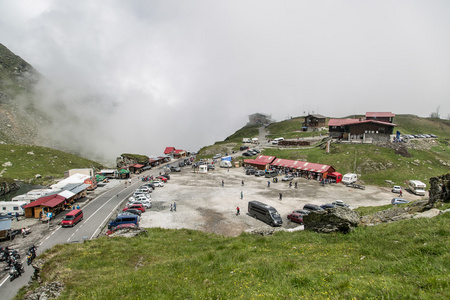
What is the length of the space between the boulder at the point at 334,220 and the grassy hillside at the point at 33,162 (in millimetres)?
77520

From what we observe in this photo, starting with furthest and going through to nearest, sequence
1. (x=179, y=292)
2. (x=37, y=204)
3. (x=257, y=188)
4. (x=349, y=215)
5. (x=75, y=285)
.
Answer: (x=257, y=188) < (x=37, y=204) < (x=349, y=215) < (x=75, y=285) < (x=179, y=292)

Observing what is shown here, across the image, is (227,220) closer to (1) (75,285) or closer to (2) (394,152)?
(1) (75,285)

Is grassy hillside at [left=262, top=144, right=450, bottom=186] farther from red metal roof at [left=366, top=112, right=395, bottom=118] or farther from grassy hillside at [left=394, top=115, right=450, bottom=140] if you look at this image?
grassy hillside at [left=394, top=115, right=450, bottom=140]

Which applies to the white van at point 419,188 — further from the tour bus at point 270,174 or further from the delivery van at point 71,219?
the delivery van at point 71,219

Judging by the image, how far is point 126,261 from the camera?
658 inches

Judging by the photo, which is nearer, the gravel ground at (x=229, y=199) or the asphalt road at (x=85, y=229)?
the asphalt road at (x=85, y=229)

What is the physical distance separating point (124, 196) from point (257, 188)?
29.4 m

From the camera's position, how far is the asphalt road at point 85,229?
19.9 m

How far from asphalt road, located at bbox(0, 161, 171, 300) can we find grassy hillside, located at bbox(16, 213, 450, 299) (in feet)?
17.7

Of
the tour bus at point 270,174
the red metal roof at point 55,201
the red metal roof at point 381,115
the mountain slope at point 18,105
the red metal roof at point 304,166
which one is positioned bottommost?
the red metal roof at point 55,201

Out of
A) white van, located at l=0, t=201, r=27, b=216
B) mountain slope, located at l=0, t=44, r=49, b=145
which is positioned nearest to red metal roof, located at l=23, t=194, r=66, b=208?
white van, located at l=0, t=201, r=27, b=216

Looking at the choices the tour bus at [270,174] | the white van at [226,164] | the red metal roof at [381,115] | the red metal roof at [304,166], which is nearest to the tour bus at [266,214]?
the tour bus at [270,174]

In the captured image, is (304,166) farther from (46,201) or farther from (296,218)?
(46,201)

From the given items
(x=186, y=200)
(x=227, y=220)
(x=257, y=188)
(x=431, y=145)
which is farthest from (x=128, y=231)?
(x=431, y=145)
